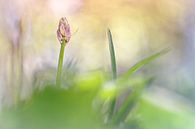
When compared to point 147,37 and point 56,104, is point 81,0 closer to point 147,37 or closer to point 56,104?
point 147,37

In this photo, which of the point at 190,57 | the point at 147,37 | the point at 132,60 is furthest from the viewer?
the point at 147,37

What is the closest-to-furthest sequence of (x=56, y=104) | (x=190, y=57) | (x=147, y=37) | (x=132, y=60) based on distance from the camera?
(x=56, y=104) < (x=190, y=57) < (x=132, y=60) < (x=147, y=37)

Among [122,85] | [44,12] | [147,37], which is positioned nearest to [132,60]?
[147,37]

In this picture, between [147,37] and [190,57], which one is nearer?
[190,57]

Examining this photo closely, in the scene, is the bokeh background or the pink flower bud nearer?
the pink flower bud

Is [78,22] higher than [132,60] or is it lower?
higher

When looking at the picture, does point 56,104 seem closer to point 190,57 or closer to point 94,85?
point 94,85

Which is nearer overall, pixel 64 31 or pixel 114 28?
pixel 64 31

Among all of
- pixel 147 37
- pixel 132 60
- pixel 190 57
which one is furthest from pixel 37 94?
pixel 147 37

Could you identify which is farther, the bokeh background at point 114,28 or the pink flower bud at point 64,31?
the bokeh background at point 114,28

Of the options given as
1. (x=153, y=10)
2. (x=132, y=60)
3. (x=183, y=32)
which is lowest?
(x=132, y=60)
